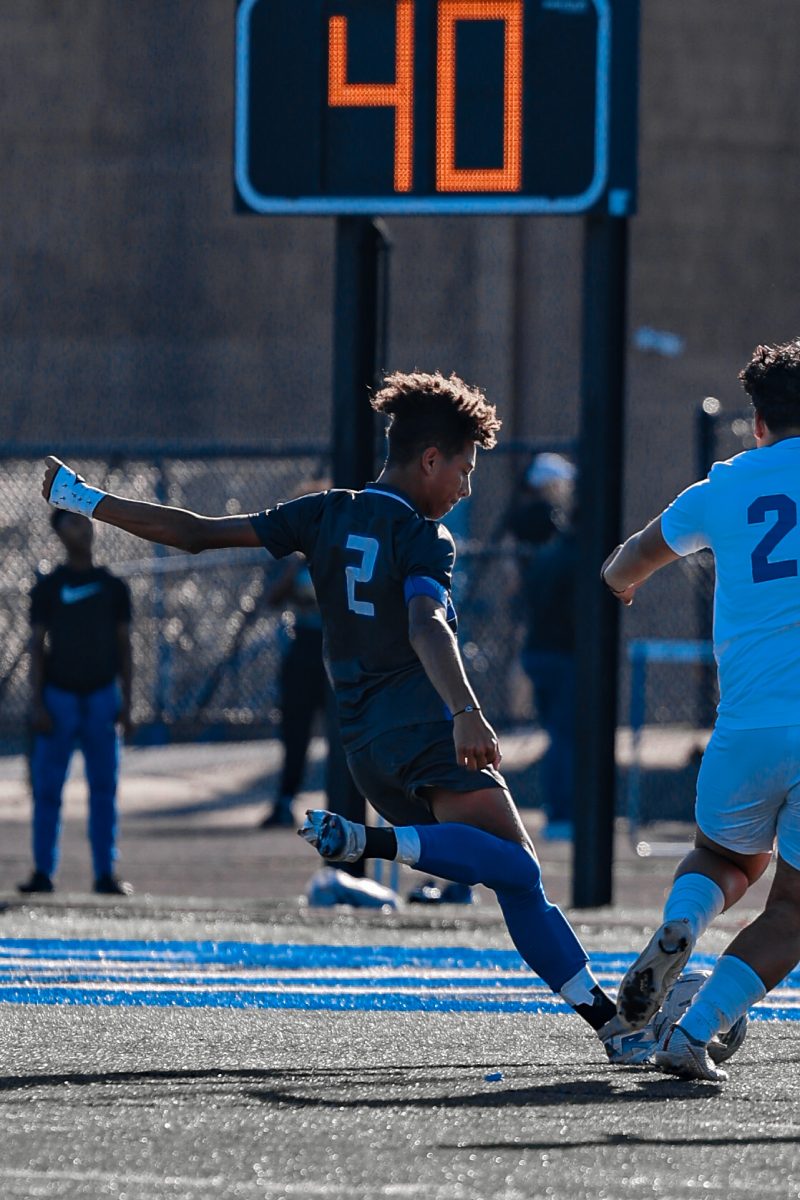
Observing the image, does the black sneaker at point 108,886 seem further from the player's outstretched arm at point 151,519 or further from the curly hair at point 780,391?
the curly hair at point 780,391

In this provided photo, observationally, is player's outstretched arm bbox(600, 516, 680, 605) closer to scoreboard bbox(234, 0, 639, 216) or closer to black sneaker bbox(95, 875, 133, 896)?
scoreboard bbox(234, 0, 639, 216)

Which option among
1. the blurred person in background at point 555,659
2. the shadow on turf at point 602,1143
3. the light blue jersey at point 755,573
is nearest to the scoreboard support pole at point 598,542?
the blurred person in background at point 555,659

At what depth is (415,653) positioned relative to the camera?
5.84m

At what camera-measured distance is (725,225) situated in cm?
2472

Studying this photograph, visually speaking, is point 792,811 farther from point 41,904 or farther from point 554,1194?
point 41,904

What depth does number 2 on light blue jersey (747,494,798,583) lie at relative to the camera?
5.51 metres

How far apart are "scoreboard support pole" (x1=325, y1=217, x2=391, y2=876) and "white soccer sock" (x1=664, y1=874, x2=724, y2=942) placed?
4.80 meters

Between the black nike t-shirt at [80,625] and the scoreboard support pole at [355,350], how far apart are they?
122cm

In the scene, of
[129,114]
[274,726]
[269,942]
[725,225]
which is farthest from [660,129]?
[269,942]

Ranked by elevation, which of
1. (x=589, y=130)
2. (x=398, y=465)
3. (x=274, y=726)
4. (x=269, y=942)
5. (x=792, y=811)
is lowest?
(x=274, y=726)

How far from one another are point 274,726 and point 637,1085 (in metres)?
13.5

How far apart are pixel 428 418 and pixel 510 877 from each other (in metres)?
1.15

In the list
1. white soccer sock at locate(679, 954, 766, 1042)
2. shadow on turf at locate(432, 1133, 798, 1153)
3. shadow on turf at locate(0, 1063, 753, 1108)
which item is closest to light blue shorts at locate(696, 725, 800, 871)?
white soccer sock at locate(679, 954, 766, 1042)

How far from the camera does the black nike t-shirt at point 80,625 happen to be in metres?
11.0
